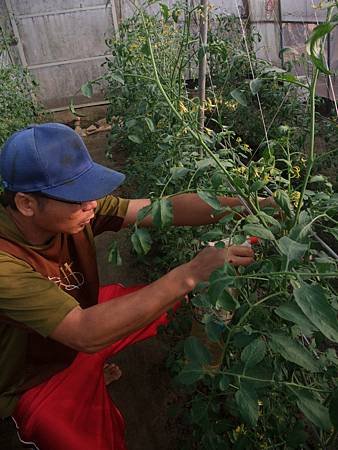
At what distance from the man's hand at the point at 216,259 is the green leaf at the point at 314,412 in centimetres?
31

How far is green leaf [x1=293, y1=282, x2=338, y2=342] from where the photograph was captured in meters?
0.59

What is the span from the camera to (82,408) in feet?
4.53

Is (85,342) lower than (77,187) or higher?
lower

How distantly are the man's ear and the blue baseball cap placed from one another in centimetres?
2

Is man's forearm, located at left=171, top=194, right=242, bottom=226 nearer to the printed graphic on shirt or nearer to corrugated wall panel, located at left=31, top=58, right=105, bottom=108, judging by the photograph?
the printed graphic on shirt

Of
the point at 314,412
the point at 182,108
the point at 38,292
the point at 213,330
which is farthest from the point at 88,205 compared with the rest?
the point at 314,412

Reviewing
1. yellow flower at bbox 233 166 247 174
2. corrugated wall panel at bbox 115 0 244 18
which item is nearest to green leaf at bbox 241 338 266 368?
yellow flower at bbox 233 166 247 174

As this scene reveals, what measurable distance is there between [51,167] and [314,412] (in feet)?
2.75

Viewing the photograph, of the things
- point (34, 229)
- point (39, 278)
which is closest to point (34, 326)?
point (39, 278)

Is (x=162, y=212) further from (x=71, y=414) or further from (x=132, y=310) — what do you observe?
(x=71, y=414)

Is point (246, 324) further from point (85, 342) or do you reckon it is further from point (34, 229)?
point (34, 229)

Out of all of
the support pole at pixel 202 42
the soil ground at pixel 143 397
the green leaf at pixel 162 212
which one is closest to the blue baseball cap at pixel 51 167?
the green leaf at pixel 162 212

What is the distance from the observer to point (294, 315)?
25.4 inches

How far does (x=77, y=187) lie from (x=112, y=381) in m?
1.10
